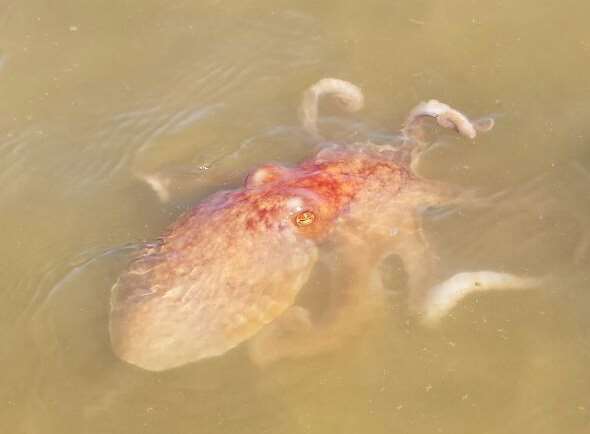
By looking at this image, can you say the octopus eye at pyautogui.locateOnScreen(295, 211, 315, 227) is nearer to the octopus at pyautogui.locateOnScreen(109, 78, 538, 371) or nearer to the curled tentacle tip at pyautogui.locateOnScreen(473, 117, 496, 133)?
the octopus at pyautogui.locateOnScreen(109, 78, 538, 371)

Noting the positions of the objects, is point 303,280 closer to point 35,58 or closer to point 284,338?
point 284,338

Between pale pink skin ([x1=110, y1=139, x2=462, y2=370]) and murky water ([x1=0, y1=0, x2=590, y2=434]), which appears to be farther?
pale pink skin ([x1=110, y1=139, x2=462, y2=370])

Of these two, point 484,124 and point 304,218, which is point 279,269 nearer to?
point 304,218

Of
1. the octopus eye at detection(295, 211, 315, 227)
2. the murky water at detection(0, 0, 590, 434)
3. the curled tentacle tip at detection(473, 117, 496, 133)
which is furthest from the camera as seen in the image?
the curled tentacle tip at detection(473, 117, 496, 133)

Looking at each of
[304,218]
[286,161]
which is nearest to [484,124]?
[286,161]

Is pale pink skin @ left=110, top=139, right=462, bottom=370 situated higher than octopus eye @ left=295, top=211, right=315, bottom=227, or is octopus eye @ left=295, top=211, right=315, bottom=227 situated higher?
octopus eye @ left=295, top=211, right=315, bottom=227

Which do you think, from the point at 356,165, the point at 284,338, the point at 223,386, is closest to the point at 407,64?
the point at 356,165

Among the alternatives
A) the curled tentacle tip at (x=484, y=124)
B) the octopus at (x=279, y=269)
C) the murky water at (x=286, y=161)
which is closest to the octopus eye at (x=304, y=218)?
the octopus at (x=279, y=269)

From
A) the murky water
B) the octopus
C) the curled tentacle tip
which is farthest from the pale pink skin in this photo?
the curled tentacle tip
